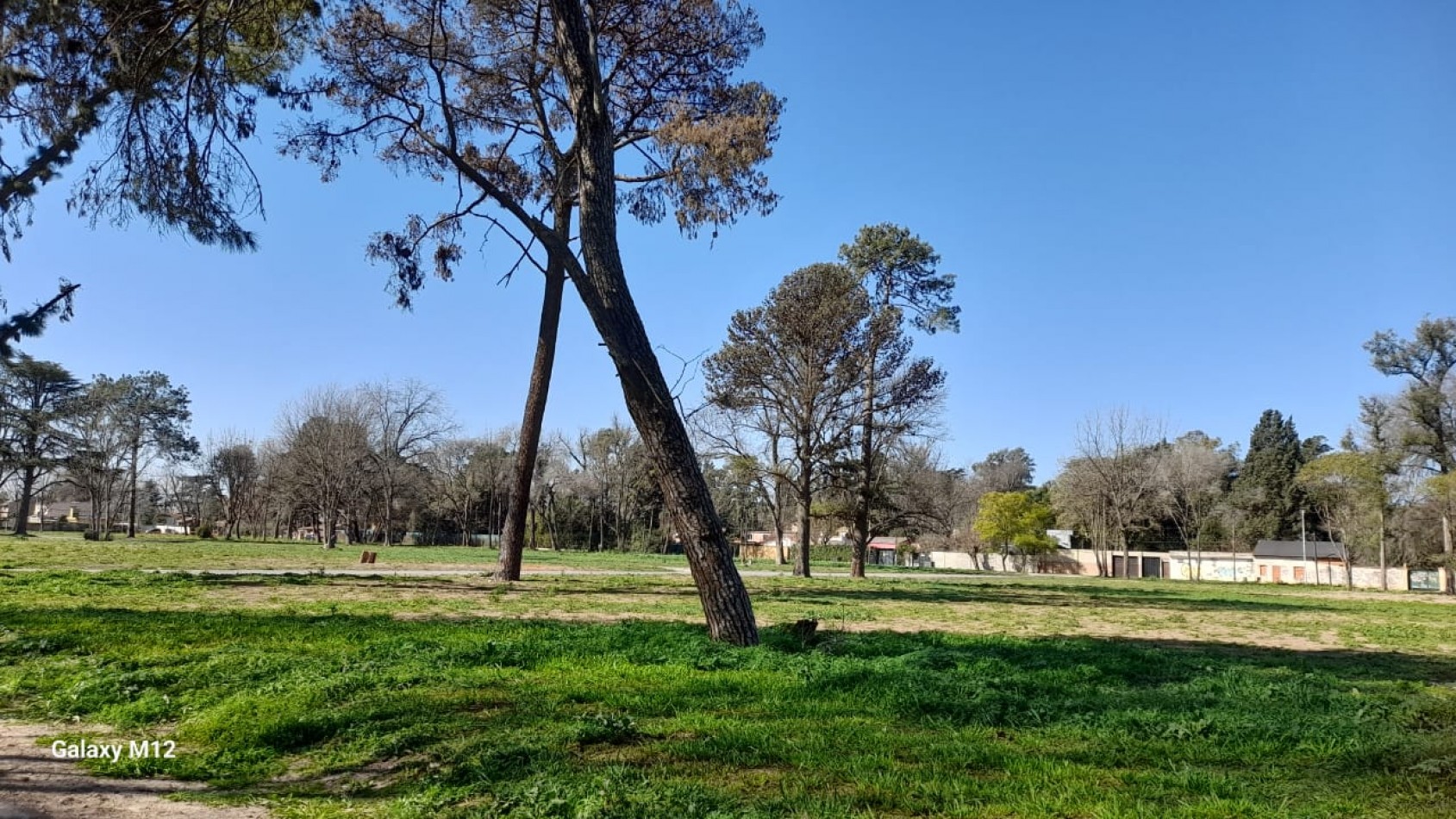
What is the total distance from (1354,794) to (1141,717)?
163 cm

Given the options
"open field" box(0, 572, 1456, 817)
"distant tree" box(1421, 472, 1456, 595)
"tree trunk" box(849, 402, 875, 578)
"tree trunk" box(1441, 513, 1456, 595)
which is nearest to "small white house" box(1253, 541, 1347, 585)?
"distant tree" box(1421, 472, 1456, 595)

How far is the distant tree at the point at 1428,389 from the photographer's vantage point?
150ft

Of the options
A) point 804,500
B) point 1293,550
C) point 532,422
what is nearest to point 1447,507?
A: point 1293,550

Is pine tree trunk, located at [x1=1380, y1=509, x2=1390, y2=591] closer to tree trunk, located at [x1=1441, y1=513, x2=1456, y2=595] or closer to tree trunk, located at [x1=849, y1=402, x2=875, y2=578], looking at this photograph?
tree trunk, located at [x1=1441, y1=513, x2=1456, y2=595]

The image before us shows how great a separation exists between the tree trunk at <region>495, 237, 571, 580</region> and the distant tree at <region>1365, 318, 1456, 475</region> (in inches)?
1917

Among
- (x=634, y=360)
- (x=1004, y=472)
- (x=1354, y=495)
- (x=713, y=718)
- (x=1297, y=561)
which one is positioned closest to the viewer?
(x=713, y=718)

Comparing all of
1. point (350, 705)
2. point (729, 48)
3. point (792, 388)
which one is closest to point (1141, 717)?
point (350, 705)

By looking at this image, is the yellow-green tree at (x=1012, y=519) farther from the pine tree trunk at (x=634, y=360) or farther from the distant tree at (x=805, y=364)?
the pine tree trunk at (x=634, y=360)

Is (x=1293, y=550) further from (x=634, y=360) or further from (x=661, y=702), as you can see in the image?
(x=661, y=702)

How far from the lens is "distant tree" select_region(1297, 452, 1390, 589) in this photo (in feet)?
141

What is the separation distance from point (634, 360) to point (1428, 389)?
182 feet

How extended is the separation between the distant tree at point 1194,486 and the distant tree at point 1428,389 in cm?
1402

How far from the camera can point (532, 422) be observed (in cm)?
1914

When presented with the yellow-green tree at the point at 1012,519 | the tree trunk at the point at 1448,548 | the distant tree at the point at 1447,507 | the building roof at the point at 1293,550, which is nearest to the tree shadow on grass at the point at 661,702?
the distant tree at the point at 1447,507
